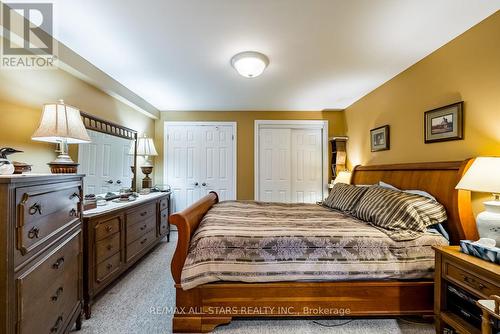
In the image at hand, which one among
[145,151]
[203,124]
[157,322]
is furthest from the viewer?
[203,124]

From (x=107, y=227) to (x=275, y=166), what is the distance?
118 inches

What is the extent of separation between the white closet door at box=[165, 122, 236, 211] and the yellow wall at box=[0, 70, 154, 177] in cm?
195

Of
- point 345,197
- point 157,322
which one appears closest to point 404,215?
point 345,197

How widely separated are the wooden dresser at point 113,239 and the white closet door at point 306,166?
8.41ft

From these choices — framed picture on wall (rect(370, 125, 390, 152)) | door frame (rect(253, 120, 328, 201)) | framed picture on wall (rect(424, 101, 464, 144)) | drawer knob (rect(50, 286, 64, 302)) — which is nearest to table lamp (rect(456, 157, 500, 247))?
framed picture on wall (rect(424, 101, 464, 144))

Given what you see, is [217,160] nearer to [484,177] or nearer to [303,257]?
[303,257]

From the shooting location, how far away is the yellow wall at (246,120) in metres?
4.39

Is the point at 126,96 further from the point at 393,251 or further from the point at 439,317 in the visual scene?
the point at 439,317

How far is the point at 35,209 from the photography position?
3.68 feet

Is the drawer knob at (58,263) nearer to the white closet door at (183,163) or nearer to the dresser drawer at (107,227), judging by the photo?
the dresser drawer at (107,227)

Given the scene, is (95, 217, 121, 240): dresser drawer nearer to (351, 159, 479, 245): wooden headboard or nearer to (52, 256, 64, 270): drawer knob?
(52, 256, 64, 270): drawer knob

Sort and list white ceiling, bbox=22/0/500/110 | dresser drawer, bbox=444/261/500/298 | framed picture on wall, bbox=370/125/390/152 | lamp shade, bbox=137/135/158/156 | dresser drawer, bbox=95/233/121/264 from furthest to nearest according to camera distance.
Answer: lamp shade, bbox=137/135/158/156
framed picture on wall, bbox=370/125/390/152
dresser drawer, bbox=95/233/121/264
white ceiling, bbox=22/0/500/110
dresser drawer, bbox=444/261/500/298

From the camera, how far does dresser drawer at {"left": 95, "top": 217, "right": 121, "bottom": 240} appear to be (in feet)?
6.34

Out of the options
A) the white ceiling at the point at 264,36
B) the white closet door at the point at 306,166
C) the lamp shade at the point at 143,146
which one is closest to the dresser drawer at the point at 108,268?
the lamp shade at the point at 143,146
